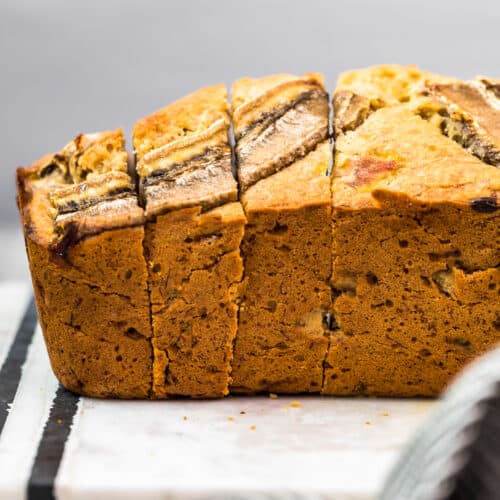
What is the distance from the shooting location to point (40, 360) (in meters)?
3.05

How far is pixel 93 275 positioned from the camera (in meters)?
2.51

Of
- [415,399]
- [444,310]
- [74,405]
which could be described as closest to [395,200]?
[444,310]

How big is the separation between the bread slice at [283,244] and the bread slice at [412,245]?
2.0 inches

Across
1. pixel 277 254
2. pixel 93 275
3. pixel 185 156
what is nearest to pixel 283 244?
pixel 277 254

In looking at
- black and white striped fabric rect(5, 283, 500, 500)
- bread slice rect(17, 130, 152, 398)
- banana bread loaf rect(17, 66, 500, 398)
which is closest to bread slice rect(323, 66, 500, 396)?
banana bread loaf rect(17, 66, 500, 398)

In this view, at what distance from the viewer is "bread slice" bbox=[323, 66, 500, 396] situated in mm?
2447

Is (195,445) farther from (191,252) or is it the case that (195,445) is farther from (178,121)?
(178,121)

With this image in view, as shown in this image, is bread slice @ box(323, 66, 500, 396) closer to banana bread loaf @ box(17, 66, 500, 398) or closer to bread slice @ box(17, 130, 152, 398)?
banana bread loaf @ box(17, 66, 500, 398)

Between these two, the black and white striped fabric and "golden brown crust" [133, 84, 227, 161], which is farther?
"golden brown crust" [133, 84, 227, 161]

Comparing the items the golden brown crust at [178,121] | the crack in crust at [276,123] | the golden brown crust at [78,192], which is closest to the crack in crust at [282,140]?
the crack in crust at [276,123]

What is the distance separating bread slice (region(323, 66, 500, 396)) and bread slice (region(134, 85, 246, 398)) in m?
0.30

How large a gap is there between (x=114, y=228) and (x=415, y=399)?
3.23ft

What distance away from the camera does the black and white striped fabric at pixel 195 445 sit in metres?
2.17

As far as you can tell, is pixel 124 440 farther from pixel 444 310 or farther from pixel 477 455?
pixel 477 455
